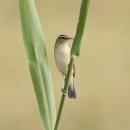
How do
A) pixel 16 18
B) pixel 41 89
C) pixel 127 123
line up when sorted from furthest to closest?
pixel 16 18 → pixel 127 123 → pixel 41 89

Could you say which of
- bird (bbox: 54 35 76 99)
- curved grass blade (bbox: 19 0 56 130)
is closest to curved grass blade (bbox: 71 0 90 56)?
curved grass blade (bbox: 19 0 56 130)

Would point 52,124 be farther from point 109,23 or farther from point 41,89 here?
point 109,23

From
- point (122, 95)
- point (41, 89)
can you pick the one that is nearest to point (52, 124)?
point (41, 89)

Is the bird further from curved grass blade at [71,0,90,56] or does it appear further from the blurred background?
the blurred background

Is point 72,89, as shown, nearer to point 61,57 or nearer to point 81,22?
point 61,57

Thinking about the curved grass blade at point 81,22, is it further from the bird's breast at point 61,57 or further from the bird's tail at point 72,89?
the bird's tail at point 72,89

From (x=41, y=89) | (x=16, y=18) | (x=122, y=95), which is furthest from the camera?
(x=16, y=18)

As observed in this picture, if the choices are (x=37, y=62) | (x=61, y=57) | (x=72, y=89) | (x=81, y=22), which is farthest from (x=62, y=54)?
(x=81, y=22)

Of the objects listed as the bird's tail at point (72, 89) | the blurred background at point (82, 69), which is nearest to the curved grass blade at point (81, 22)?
the bird's tail at point (72, 89)
